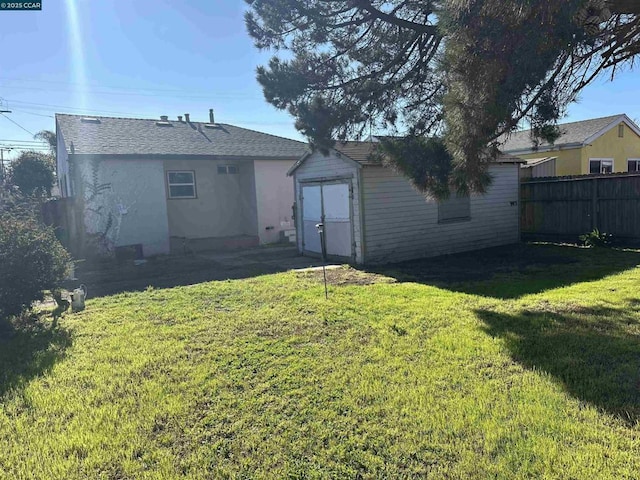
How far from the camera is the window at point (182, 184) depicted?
48.4 ft

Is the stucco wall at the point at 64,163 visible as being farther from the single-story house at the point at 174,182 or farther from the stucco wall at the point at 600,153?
the stucco wall at the point at 600,153

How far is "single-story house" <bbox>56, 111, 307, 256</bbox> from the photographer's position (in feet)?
40.6

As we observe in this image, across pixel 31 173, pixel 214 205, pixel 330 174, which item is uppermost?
pixel 31 173

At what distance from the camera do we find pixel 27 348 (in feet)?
16.3

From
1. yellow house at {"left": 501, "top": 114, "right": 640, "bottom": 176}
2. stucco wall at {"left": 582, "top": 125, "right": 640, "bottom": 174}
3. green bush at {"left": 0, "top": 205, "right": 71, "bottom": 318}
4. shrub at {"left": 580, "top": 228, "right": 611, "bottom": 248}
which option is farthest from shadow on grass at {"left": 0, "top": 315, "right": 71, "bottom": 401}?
stucco wall at {"left": 582, "top": 125, "right": 640, "bottom": 174}

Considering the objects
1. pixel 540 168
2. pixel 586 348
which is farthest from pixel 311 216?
pixel 540 168

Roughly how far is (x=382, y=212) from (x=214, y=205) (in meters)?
7.51

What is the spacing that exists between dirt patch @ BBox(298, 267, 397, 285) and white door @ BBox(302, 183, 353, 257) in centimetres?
118

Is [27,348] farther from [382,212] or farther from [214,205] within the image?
[214,205]

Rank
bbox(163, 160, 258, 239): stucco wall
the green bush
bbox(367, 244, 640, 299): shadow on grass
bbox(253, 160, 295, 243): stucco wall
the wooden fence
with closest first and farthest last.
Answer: the green bush, bbox(367, 244, 640, 299): shadow on grass, the wooden fence, bbox(163, 160, 258, 239): stucco wall, bbox(253, 160, 295, 243): stucco wall

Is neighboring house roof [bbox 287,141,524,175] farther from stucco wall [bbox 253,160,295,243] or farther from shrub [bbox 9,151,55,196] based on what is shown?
shrub [bbox 9,151,55,196]

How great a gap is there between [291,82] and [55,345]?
5.19m

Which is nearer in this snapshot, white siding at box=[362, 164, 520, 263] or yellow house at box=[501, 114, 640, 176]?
white siding at box=[362, 164, 520, 263]

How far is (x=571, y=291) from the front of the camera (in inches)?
265
